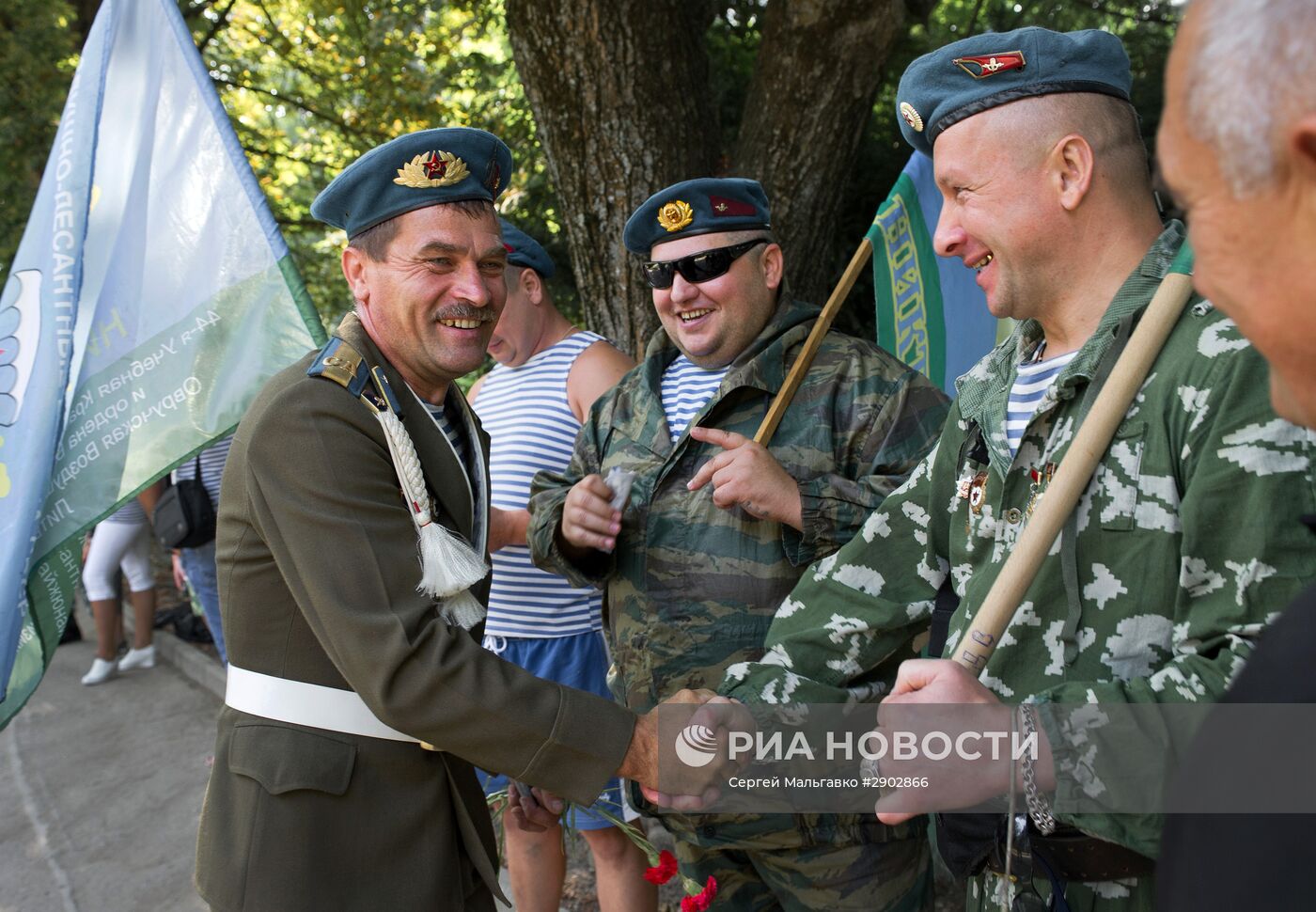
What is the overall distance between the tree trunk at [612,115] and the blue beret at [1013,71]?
2.76m

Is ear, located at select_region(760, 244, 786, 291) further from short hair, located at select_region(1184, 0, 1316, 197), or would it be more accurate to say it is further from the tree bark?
short hair, located at select_region(1184, 0, 1316, 197)

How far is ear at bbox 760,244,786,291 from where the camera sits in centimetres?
312

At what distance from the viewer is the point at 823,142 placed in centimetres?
473

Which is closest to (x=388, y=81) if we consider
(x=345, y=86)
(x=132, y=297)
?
(x=345, y=86)

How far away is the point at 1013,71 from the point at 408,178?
1193mm

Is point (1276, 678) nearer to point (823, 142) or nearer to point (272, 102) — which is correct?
point (823, 142)

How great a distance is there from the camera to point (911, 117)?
2.00m

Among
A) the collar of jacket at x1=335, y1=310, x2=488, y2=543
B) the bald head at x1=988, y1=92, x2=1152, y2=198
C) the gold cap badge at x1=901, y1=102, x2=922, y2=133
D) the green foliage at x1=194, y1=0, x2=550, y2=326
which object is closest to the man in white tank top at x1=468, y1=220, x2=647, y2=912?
the collar of jacket at x1=335, y1=310, x2=488, y2=543

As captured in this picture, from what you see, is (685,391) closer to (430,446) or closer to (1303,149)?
(430,446)

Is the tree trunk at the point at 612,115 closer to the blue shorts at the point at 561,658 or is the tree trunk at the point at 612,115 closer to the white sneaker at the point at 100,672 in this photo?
the blue shorts at the point at 561,658

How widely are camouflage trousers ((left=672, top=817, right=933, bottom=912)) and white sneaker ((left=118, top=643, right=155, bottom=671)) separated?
6.14 m

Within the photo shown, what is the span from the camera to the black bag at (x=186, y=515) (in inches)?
231

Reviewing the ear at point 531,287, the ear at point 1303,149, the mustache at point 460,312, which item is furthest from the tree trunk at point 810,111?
the ear at point 1303,149

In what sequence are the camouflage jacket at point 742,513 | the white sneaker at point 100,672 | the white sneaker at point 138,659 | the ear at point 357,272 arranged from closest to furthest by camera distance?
the ear at point 357,272, the camouflage jacket at point 742,513, the white sneaker at point 100,672, the white sneaker at point 138,659
